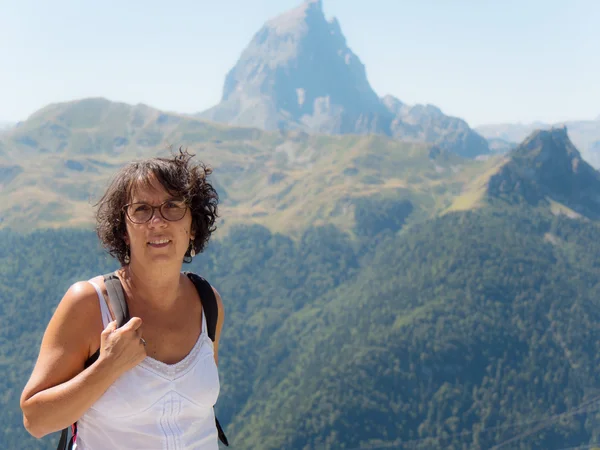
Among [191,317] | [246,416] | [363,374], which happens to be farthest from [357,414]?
[191,317]

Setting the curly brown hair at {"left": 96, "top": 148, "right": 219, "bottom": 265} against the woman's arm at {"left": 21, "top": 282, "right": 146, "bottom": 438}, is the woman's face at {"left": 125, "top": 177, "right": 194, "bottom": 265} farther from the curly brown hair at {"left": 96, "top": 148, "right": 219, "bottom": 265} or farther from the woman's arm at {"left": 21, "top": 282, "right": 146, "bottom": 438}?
the woman's arm at {"left": 21, "top": 282, "right": 146, "bottom": 438}

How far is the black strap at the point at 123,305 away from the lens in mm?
5035

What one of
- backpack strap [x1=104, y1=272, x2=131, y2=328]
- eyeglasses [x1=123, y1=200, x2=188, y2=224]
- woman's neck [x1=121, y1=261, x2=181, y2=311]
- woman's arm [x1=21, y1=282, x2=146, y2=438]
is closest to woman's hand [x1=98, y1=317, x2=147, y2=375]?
woman's arm [x1=21, y1=282, x2=146, y2=438]

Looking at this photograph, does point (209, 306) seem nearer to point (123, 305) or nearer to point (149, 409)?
point (123, 305)

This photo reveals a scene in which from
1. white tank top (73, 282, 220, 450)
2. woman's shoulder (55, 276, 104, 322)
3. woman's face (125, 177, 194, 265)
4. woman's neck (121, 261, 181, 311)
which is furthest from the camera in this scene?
woman's neck (121, 261, 181, 311)

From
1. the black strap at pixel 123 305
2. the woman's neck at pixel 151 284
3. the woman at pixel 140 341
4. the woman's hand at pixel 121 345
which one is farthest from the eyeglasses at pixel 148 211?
the woman's hand at pixel 121 345

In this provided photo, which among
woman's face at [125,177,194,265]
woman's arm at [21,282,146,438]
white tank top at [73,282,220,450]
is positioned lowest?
white tank top at [73,282,220,450]

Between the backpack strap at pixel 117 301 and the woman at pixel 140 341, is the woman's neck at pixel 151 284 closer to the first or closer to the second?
the woman at pixel 140 341

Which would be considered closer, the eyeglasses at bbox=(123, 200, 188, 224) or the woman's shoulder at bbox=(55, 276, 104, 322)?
the woman's shoulder at bbox=(55, 276, 104, 322)

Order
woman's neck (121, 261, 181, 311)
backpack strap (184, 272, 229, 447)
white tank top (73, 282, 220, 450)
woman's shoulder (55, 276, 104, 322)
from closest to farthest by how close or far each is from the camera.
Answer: woman's shoulder (55, 276, 104, 322) < white tank top (73, 282, 220, 450) < woman's neck (121, 261, 181, 311) < backpack strap (184, 272, 229, 447)

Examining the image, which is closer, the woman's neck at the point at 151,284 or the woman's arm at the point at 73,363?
the woman's arm at the point at 73,363

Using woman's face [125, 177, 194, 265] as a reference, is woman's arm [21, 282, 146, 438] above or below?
below

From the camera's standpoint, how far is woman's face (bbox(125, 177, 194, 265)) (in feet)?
17.3

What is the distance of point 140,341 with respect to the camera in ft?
16.3
